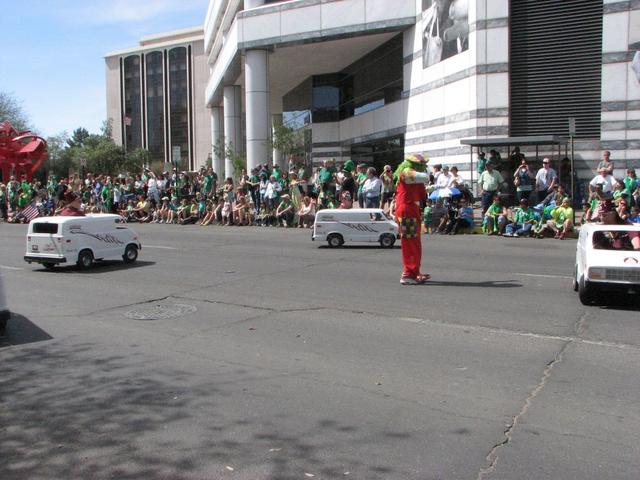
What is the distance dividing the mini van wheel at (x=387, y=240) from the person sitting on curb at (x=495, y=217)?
4.14 metres

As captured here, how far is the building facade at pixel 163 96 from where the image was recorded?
98062 millimetres

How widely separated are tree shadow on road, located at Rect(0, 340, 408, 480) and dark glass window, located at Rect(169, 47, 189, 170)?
96.1 m

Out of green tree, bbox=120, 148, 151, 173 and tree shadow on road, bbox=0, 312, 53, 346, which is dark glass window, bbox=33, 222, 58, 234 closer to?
tree shadow on road, bbox=0, 312, 53, 346

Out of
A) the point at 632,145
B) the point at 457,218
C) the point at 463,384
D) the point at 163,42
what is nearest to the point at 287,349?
the point at 463,384

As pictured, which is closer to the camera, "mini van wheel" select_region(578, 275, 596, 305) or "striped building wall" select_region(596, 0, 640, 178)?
"mini van wheel" select_region(578, 275, 596, 305)

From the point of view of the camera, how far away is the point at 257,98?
3036cm

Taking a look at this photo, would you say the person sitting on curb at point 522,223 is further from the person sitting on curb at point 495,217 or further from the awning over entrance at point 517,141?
the awning over entrance at point 517,141

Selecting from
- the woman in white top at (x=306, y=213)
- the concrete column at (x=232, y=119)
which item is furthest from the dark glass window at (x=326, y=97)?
the woman in white top at (x=306, y=213)

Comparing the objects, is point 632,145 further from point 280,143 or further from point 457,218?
point 280,143

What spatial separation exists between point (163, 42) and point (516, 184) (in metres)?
93.0

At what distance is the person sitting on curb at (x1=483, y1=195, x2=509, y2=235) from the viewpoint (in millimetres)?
19203

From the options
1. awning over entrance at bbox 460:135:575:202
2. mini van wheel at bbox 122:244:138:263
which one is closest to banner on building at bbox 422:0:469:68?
awning over entrance at bbox 460:135:575:202

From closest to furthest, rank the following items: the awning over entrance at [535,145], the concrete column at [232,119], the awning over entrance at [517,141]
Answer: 1. the awning over entrance at [517,141]
2. the awning over entrance at [535,145]
3. the concrete column at [232,119]

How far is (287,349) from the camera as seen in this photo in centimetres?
708
